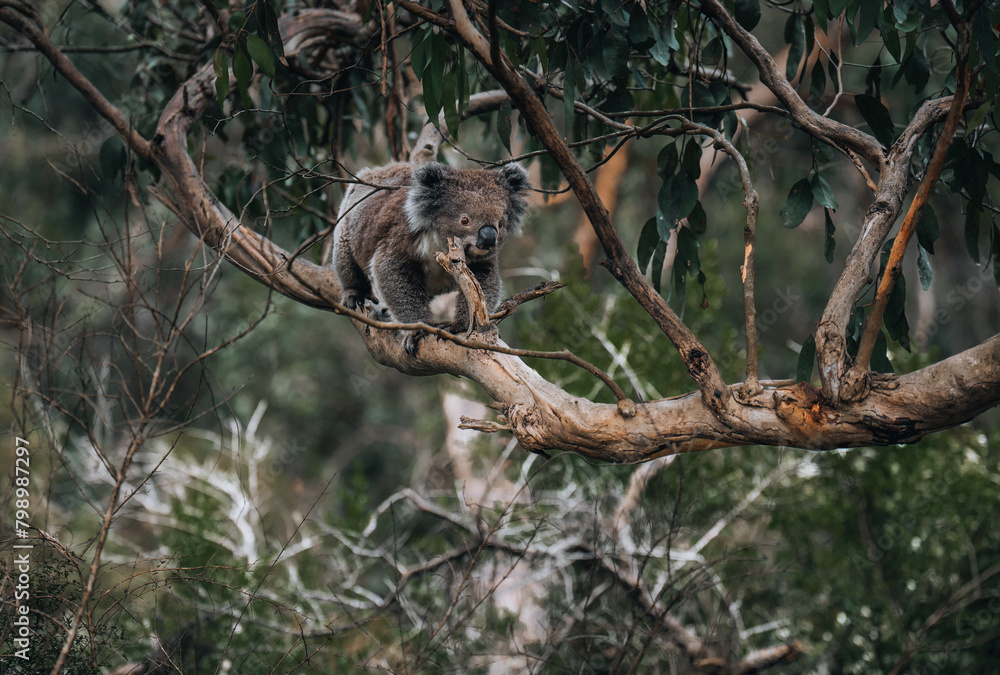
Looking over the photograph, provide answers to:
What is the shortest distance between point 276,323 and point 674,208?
327 inches

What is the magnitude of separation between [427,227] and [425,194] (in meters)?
0.16

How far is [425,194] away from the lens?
9.80 ft

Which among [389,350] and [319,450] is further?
[319,450]

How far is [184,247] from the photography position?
33.5ft

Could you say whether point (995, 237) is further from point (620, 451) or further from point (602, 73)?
point (620, 451)

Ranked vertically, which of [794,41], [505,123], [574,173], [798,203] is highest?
[794,41]

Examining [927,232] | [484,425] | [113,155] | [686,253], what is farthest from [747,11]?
[113,155]

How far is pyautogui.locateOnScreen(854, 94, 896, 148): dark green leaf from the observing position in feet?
8.34

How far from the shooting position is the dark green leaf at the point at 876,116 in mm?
2543

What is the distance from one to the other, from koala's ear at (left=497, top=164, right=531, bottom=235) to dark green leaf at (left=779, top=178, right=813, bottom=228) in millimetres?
1092

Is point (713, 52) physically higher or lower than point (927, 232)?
higher

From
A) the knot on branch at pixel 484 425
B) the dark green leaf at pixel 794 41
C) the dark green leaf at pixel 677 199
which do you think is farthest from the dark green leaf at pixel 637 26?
the knot on branch at pixel 484 425

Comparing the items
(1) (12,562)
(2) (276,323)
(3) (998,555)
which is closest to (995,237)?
(3) (998,555)

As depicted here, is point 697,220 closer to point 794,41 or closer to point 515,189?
point 515,189
